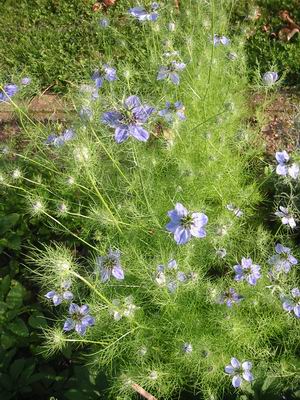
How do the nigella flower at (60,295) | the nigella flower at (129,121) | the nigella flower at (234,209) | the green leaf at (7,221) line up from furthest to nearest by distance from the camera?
1. the green leaf at (7,221)
2. the nigella flower at (234,209)
3. the nigella flower at (60,295)
4. the nigella flower at (129,121)

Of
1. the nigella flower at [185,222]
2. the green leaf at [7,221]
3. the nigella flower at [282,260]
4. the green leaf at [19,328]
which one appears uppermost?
the nigella flower at [185,222]

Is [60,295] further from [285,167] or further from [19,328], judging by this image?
[285,167]

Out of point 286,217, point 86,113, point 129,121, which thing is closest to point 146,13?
point 86,113

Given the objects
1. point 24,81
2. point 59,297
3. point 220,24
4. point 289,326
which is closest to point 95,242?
point 59,297

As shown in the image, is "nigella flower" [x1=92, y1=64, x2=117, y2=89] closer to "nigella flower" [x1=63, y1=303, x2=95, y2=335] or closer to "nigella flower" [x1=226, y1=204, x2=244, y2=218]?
"nigella flower" [x1=226, y1=204, x2=244, y2=218]

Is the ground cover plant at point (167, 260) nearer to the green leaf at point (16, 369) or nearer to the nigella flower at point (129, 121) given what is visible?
the nigella flower at point (129, 121)

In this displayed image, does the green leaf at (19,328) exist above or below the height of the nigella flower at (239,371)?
below

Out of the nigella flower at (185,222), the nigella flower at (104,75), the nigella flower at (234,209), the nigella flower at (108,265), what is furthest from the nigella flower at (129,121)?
the nigella flower at (234,209)

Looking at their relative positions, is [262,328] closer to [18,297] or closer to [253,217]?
[253,217]
